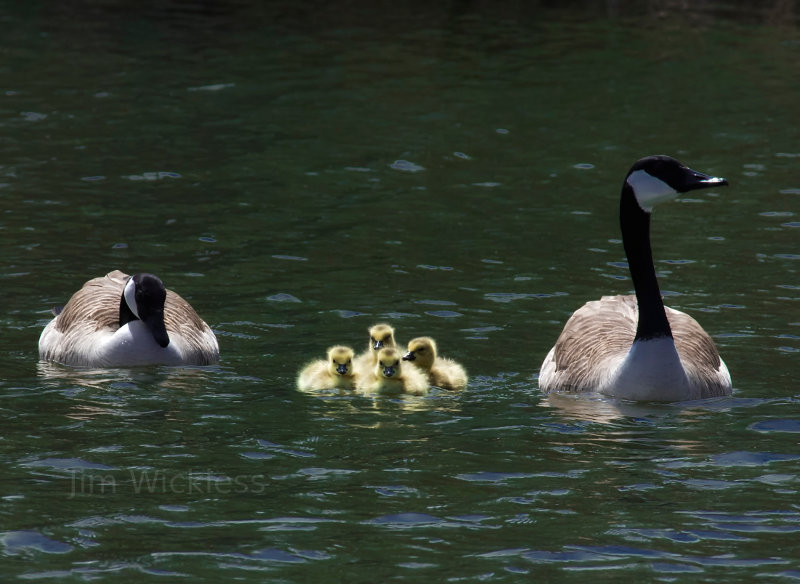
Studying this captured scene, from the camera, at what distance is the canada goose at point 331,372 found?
11.8 metres

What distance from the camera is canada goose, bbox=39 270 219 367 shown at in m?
12.9

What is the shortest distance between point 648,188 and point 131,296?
456 centimetres

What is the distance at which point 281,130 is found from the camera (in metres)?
22.5

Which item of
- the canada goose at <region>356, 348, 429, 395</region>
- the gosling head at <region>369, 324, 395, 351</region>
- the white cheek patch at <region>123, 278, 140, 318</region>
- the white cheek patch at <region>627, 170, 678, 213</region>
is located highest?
the white cheek patch at <region>627, 170, 678, 213</region>

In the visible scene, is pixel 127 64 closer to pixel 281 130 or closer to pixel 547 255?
pixel 281 130

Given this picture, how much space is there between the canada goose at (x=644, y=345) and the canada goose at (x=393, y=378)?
1089 millimetres

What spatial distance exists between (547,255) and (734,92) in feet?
32.2

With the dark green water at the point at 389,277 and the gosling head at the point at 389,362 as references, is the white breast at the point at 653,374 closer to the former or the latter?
the dark green water at the point at 389,277

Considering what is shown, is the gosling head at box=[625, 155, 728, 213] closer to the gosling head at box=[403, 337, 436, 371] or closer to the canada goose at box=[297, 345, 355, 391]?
the gosling head at box=[403, 337, 436, 371]

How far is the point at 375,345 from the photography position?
40.0ft

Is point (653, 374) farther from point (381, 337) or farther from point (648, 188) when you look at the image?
point (381, 337)

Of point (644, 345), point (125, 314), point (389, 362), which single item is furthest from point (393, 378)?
point (125, 314)

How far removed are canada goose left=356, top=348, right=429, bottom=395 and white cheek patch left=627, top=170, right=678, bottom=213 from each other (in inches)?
90.7

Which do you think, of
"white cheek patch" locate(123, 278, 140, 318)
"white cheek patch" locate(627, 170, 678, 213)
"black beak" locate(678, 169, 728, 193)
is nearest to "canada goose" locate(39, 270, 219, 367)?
"white cheek patch" locate(123, 278, 140, 318)
